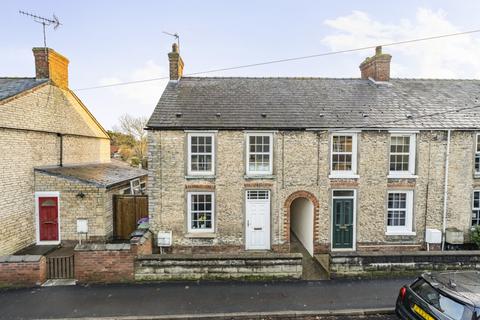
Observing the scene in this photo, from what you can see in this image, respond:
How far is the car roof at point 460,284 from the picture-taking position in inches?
207

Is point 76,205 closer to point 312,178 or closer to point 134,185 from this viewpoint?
point 134,185

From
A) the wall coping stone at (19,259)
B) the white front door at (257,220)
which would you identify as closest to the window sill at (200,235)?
the white front door at (257,220)

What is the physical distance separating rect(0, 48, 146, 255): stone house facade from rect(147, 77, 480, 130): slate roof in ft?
17.5

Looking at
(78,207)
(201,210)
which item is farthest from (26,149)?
(201,210)

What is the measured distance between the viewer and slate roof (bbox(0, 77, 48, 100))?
41.9 feet

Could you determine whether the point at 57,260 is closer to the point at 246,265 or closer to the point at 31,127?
the point at 246,265

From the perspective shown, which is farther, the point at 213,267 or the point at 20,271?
the point at 213,267

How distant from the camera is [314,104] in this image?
43.3 feet

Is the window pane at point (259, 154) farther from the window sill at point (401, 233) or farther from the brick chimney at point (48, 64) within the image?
Result: the brick chimney at point (48, 64)

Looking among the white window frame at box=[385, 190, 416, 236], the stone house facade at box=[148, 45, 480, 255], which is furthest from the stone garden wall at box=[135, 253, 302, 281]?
the white window frame at box=[385, 190, 416, 236]

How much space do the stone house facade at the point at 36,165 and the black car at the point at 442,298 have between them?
11.9 metres

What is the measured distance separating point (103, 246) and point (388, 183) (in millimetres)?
11712

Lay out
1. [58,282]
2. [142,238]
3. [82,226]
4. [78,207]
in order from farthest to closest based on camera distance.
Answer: [78,207]
[82,226]
[142,238]
[58,282]

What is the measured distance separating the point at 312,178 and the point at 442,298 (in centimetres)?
674
